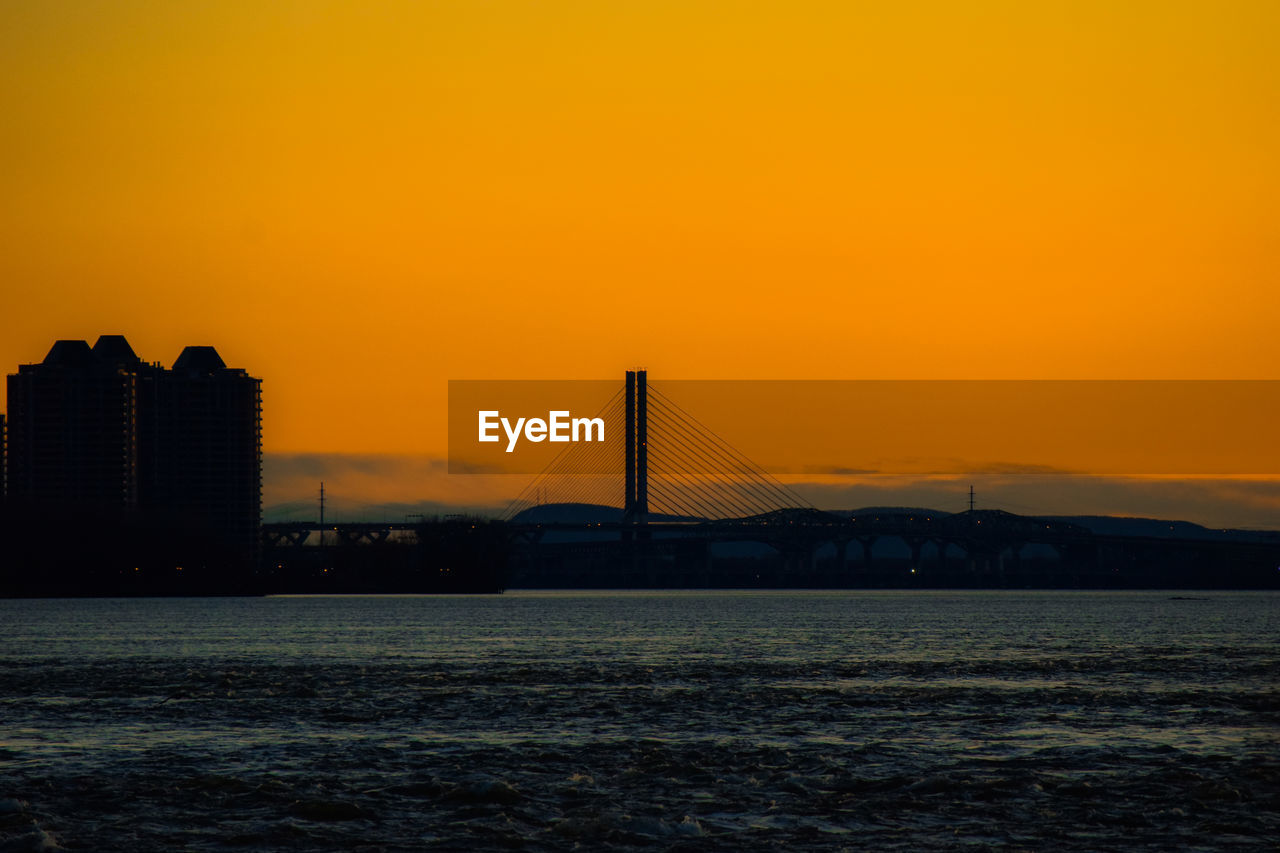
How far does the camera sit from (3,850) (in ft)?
67.9

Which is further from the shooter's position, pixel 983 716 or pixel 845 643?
pixel 845 643

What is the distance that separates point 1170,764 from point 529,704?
16752 millimetres

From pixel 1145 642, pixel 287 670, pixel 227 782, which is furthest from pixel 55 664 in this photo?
pixel 1145 642

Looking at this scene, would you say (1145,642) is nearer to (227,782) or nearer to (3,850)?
(227,782)

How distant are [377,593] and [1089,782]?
17638 cm

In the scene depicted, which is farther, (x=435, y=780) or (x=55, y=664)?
(x=55, y=664)

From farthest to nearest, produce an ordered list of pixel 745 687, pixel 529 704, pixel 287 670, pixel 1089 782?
1. pixel 287 670
2. pixel 745 687
3. pixel 529 704
4. pixel 1089 782

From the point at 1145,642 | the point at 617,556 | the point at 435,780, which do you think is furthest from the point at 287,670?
the point at 617,556

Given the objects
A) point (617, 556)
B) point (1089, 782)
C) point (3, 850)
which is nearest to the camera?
point (3, 850)

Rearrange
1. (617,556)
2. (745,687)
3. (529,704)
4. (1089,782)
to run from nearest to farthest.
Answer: (1089,782)
(529,704)
(745,687)
(617,556)

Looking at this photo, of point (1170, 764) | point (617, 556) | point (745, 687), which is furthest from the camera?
point (617, 556)

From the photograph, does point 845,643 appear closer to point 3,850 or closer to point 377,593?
point 3,850

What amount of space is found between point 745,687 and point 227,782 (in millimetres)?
22221

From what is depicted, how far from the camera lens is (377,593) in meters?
198
